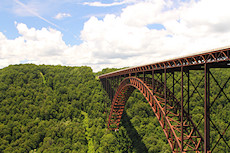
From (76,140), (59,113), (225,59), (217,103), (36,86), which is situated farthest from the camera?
(36,86)

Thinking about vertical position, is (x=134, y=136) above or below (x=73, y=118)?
below

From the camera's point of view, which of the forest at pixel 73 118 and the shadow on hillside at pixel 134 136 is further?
the forest at pixel 73 118

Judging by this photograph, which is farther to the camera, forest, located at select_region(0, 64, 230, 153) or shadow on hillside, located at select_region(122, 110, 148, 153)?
forest, located at select_region(0, 64, 230, 153)

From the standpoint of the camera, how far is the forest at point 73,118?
47072mm

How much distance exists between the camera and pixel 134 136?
4931cm

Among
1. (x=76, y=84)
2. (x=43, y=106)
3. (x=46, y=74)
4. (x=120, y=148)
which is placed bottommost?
(x=120, y=148)

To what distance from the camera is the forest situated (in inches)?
1853

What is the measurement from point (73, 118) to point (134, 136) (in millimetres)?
21599

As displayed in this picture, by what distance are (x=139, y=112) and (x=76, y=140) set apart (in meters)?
20.5

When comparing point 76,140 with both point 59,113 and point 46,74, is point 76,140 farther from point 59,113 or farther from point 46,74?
point 46,74

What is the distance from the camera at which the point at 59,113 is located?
61281 mm

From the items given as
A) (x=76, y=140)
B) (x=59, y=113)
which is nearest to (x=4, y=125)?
(x=59, y=113)

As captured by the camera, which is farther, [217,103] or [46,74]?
[46,74]

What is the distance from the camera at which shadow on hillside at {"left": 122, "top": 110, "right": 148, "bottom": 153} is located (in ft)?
149
